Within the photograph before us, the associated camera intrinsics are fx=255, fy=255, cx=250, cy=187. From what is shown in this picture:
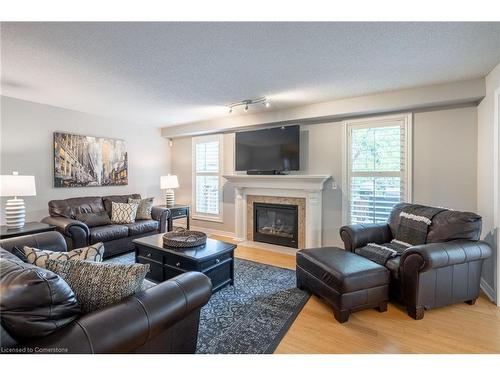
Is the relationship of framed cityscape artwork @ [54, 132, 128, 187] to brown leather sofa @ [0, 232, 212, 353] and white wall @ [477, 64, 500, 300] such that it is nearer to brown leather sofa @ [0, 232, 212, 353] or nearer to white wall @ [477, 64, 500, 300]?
brown leather sofa @ [0, 232, 212, 353]

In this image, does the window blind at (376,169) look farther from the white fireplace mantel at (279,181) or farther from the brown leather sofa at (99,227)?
the brown leather sofa at (99,227)

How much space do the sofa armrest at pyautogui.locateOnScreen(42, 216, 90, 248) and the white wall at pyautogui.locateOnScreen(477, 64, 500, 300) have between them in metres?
4.88

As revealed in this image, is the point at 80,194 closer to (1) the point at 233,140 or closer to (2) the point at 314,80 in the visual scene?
(1) the point at 233,140

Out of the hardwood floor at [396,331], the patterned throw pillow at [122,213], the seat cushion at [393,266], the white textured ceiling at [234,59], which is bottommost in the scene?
the hardwood floor at [396,331]

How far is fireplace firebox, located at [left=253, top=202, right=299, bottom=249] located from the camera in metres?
4.38

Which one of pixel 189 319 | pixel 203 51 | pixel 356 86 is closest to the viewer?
pixel 189 319

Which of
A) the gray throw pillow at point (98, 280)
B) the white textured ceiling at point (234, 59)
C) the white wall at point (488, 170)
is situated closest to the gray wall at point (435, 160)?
the white wall at point (488, 170)

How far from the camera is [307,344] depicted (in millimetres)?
1952

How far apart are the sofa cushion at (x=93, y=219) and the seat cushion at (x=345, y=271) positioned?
3.32 metres

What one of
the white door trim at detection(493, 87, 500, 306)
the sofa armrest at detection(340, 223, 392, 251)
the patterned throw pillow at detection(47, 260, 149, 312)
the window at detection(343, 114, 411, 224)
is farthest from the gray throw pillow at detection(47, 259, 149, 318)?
the window at detection(343, 114, 411, 224)

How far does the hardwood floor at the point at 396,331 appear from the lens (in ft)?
6.28
